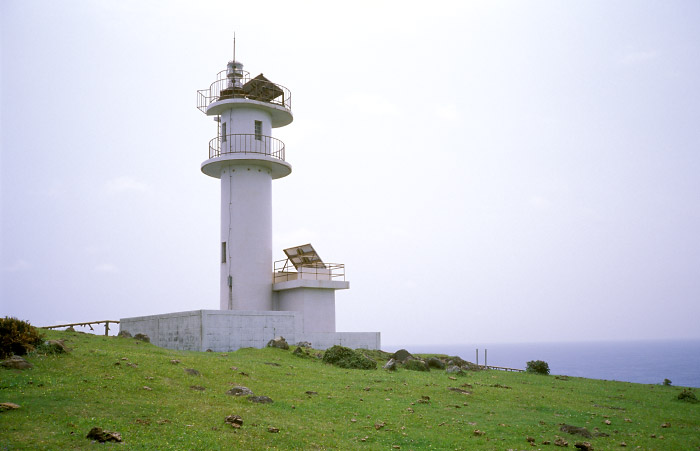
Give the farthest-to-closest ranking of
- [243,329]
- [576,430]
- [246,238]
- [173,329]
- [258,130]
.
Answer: [258,130]
[246,238]
[173,329]
[243,329]
[576,430]

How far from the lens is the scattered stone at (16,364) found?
53.6ft

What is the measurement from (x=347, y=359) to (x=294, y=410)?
10.2 m

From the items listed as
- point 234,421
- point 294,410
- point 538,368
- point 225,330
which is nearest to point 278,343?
point 225,330

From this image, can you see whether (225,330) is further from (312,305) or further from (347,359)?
(312,305)

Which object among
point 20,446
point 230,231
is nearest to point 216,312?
point 230,231

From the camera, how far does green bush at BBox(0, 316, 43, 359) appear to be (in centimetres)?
1756

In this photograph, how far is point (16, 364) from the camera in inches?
648

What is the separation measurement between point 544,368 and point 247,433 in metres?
23.0

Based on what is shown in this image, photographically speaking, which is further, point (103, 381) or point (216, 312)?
point (216, 312)

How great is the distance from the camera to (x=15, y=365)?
16.4 m

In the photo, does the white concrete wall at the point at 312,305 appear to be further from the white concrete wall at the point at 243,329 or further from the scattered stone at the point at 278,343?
the scattered stone at the point at 278,343

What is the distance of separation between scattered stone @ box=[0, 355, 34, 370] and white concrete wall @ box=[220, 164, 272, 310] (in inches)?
776

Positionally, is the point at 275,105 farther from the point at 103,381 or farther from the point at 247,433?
the point at 247,433

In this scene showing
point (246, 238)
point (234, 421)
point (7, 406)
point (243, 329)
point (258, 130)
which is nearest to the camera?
point (7, 406)
